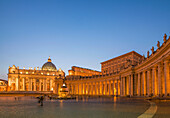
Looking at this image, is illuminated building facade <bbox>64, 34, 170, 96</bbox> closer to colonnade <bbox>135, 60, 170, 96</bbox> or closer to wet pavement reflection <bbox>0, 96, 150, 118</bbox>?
colonnade <bbox>135, 60, 170, 96</bbox>

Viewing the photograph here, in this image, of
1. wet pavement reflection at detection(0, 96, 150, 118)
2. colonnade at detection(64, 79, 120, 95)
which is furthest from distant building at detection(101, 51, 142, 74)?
wet pavement reflection at detection(0, 96, 150, 118)

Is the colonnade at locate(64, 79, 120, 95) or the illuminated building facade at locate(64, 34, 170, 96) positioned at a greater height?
the illuminated building facade at locate(64, 34, 170, 96)

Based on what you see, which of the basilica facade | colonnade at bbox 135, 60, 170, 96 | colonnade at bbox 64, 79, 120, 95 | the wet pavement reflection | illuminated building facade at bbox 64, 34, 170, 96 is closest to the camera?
the wet pavement reflection

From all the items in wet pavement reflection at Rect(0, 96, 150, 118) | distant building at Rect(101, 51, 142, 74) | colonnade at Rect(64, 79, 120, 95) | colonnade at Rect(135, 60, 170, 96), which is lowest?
colonnade at Rect(64, 79, 120, 95)

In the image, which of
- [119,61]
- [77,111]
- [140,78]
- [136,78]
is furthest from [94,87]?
[77,111]

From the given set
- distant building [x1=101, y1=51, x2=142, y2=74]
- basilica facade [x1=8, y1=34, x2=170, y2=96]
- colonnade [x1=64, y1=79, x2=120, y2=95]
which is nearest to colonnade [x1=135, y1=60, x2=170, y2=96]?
basilica facade [x1=8, y1=34, x2=170, y2=96]

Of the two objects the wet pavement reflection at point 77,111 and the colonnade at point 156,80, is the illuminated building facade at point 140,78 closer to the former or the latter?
the colonnade at point 156,80

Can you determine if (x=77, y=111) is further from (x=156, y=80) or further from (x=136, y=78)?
(x=136, y=78)

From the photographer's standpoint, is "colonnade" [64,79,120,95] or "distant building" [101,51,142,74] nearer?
"colonnade" [64,79,120,95]

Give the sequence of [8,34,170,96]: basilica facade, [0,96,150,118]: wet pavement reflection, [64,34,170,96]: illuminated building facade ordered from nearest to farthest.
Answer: [0,96,150,118]: wet pavement reflection
[64,34,170,96]: illuminated building facade
[8,34,170,96]: basilica facade

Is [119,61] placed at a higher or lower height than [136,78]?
higher

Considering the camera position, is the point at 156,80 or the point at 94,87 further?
the point at 94,87

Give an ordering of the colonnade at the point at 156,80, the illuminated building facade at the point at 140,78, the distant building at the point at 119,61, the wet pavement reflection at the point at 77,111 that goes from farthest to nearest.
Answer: the distant building at the point at 119,61, the illuminated building facade at the point at 140,78, the colonnade at the point at 156,80, the wet pavement reflection at the point at 77,111

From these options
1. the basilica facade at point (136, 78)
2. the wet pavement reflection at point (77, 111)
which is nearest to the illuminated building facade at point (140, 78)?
the basilica facade at point (136, 78)
